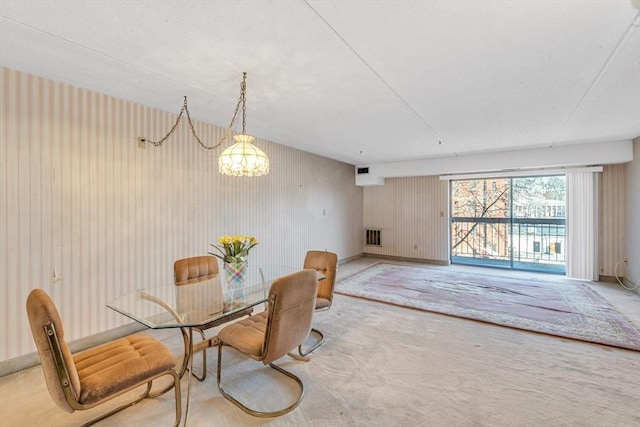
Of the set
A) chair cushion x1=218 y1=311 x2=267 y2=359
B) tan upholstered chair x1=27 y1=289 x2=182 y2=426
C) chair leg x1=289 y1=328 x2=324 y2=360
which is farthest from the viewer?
chair leg x1=289 y1=328 x2=324 y2=360

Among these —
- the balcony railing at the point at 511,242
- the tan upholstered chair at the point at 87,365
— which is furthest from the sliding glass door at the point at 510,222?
the tan upholstered chair at the point at 87,365

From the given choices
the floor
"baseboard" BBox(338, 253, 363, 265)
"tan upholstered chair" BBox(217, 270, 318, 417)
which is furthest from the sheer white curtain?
"tan upholstered chair" BBox(217, 270, 318, 417)

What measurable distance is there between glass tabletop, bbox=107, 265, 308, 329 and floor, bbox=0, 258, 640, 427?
0.63 m

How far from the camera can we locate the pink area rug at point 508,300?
3064 mm

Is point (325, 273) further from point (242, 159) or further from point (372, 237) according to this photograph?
point (372, 237)

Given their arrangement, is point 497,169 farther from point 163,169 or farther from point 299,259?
point 163,169

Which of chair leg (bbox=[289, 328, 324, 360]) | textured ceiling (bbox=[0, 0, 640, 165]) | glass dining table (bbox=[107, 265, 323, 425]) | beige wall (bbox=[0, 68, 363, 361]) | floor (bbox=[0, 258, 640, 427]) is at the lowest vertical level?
floor (bbox=[0, 258, 640, 427])

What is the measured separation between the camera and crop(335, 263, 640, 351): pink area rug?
10.1ft

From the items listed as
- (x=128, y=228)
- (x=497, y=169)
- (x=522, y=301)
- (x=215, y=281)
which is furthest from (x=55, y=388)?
(x=497, y=169)

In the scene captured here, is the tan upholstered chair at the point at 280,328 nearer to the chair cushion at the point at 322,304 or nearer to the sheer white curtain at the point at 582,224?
the chair cushion at the point at 322,304

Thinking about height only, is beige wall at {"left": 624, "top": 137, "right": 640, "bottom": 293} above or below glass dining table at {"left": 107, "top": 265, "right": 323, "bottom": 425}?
above

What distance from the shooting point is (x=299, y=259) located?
530 centimetres

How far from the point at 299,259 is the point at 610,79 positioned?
4554 mm

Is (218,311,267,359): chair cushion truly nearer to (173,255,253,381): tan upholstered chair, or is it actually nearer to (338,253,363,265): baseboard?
(173,255,253,381): tan upholstered chair
